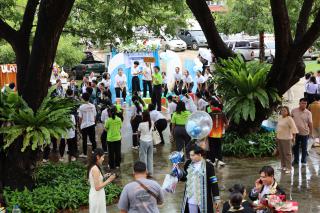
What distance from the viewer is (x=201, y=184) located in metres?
8.09

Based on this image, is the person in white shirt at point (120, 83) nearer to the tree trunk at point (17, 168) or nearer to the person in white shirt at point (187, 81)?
the person in white shirt at point (187, 81)

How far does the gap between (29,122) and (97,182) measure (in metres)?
3.20

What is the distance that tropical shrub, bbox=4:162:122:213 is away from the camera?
10.6 m

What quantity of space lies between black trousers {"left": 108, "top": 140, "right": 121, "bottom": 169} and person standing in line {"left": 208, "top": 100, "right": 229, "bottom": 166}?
225 centimetres

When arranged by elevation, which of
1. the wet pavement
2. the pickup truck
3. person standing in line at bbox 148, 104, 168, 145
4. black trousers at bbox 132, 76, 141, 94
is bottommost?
the wet pavement

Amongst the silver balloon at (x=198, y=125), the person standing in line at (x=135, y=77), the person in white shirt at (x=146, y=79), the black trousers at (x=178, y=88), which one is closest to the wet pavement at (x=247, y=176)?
the silver balloon at (x=198, y=125)

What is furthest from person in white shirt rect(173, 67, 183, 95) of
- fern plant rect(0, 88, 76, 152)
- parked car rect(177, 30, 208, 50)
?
parked car rect(177, 30, 208, 50)

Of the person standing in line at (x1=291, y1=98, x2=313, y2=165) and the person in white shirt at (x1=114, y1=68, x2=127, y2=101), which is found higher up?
the person in white shirt at (x1=114, y1=68, x2=127, y2=101)

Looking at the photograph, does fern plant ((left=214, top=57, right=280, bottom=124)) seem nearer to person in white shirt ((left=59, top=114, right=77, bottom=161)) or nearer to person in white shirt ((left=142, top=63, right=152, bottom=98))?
person in white shirt ((left=59, top=114, right=77, bottom=161))

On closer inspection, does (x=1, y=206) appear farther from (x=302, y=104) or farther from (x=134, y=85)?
(x=134, y=85)

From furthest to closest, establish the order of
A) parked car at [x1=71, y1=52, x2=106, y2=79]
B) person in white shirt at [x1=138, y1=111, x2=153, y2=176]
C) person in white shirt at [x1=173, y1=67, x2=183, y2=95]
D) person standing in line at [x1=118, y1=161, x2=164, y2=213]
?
parked car at [x1=71, y1=52, x2=106, y2=79] → person in white shirt at [x1=173, y1=67, x2=183, y2=95] → person in white shirt at [x1=138, y1=111, x2=153, y2=176] → person standing in line at [x1=118, y1=161, x2=164, y2=213]

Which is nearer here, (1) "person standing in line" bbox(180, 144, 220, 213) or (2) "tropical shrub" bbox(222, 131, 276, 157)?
(1) "person standing in line" bbox(180, 144, 220, 213)

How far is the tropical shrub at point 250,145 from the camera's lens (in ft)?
48.3

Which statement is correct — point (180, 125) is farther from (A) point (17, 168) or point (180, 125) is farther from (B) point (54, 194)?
(A) point (17, 168)
